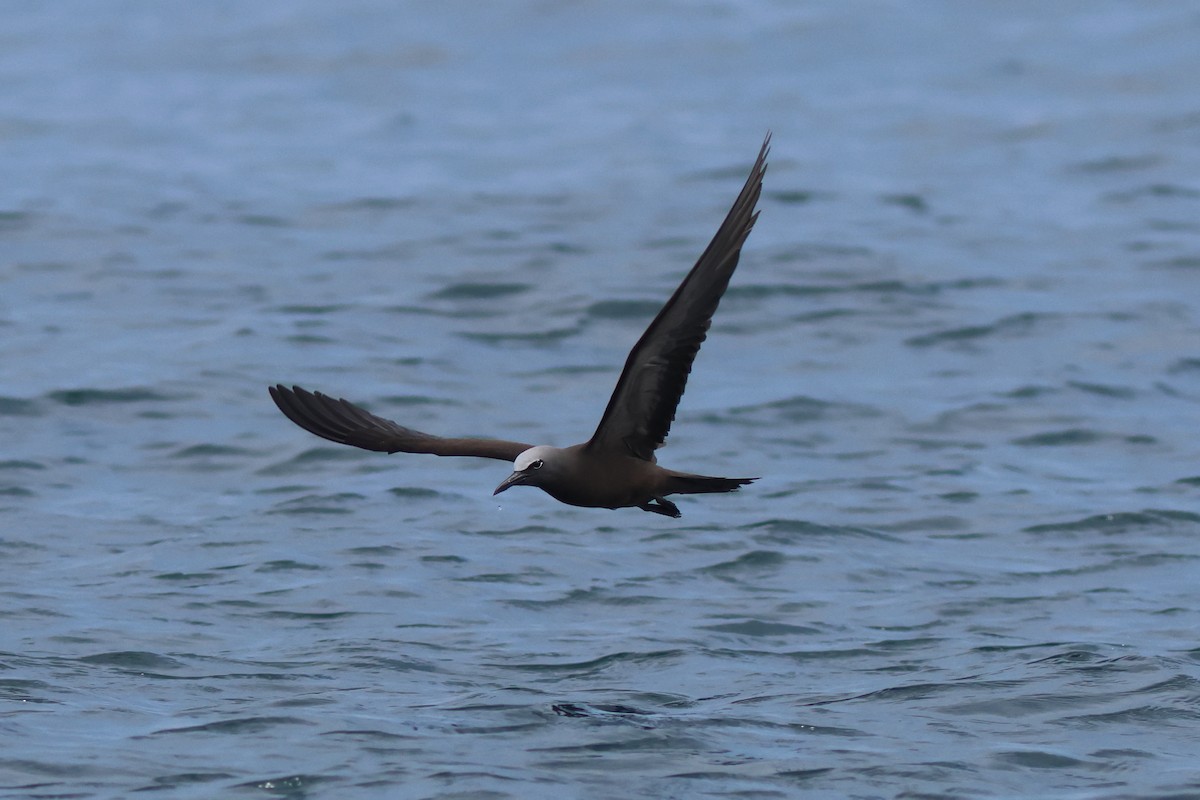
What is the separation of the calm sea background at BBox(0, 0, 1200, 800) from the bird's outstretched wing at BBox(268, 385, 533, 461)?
1.11 metres

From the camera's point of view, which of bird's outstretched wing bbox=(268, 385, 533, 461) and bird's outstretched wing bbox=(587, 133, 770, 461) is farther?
bird's outstretched wing bbox=(268, 385, 533, 461)

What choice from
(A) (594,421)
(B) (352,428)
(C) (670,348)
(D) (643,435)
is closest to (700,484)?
(D) (643,435)

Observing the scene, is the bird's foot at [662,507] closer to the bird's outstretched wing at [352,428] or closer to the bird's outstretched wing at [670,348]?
the bird's outstretched wing at [670,348]

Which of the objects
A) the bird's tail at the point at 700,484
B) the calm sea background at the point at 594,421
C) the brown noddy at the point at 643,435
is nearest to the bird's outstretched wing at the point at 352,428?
the brown noddy at the point at 643,435

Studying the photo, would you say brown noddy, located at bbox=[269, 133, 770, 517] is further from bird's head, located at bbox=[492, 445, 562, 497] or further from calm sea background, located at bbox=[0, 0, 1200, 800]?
calm sea background, located at bbox=[0, 0, 1200, 800]

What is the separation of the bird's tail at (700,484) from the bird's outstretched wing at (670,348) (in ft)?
0.84

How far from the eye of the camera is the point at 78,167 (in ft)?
74.6

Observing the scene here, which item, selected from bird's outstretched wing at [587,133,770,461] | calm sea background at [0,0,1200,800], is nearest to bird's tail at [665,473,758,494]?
bird's outstretched wing at [587,133,770,461]

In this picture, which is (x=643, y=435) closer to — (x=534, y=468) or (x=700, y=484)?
(x=700, y=484)

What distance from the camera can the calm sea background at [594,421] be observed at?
886 centimetres

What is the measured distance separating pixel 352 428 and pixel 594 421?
14.3 ft

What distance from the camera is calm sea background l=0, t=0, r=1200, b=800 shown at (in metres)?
8.86

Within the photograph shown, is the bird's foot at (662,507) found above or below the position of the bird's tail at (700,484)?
below

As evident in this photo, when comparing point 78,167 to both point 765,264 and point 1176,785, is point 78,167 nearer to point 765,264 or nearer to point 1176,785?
point 765,264
